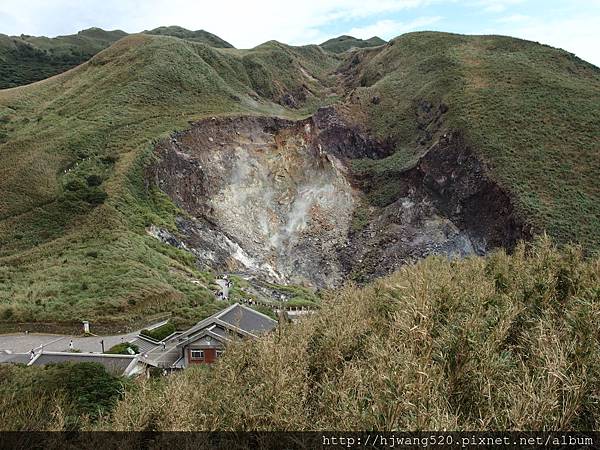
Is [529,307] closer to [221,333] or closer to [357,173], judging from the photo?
[221,333]

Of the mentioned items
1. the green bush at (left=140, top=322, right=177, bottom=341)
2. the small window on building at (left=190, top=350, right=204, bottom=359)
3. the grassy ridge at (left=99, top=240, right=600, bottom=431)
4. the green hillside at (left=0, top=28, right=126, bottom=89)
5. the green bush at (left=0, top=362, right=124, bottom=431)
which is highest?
the green hillside at (left=0, top=28, right=126, bottom=89)

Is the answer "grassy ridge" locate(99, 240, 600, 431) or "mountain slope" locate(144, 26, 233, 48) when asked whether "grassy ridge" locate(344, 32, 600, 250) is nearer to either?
"grassy ridge" locate(99, 240, 600, 431)

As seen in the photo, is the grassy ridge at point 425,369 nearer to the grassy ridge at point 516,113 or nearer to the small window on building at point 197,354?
the small window on building at point 197,354

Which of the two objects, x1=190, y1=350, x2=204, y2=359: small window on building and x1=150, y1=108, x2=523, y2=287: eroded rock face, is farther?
x1=150, y1=108, x2=523, y2=287: eroded rock face

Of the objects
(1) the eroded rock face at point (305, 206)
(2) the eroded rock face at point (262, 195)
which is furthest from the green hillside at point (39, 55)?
(1) the eroded rock face at point (305, 206)

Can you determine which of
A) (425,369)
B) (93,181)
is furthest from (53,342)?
(425,369)

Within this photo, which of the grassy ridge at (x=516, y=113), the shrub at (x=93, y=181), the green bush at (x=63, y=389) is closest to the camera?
the green bush at (x=63, y=389)

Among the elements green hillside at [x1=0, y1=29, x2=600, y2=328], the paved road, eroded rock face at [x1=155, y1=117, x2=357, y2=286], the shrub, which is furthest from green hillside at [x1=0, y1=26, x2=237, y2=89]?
the paved road
